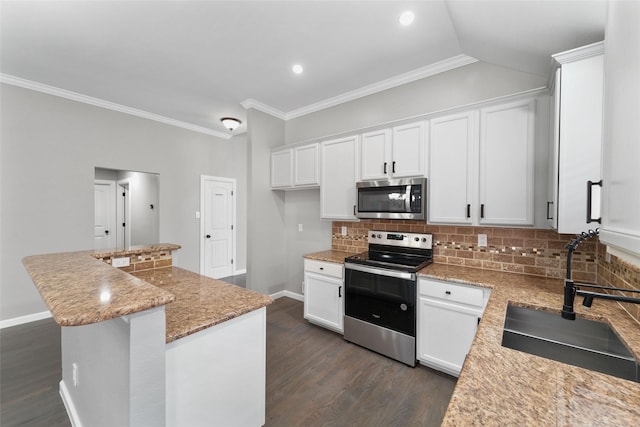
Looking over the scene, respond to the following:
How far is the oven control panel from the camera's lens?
106 inches

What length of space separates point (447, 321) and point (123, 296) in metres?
2.22

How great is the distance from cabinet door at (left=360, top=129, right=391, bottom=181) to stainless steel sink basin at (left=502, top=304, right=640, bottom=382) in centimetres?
167

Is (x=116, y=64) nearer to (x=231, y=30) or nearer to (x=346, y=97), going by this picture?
(x=231, y=30)

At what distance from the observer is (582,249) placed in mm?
2031

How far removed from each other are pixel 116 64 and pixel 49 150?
5.27 ft

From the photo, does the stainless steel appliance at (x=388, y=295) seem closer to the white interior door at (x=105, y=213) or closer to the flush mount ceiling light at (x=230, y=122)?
the flush mount ceiling light at (x=230, y=122)

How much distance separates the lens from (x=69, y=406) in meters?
1.81

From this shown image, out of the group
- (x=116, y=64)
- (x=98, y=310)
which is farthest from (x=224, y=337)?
(x=116, y=64)

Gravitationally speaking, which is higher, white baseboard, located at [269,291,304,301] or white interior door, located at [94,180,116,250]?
white interior door, located at [94,180,116,250]

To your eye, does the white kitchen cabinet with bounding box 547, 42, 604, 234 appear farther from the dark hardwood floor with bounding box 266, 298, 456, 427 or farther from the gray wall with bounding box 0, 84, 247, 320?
the gray wall with bounding box 0, 84, 247, 320

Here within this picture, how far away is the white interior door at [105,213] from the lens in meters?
4.98

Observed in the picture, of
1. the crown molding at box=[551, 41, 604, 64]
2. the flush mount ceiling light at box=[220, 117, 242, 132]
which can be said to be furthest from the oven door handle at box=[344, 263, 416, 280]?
the flush mount ceiling light at box=[220, 117, 242, 132]

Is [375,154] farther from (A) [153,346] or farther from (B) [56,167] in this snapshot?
(B) [56,167]

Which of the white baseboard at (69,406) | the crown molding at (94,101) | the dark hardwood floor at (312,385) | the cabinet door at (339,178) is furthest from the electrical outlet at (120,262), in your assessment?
the crown molding at (94,101)
